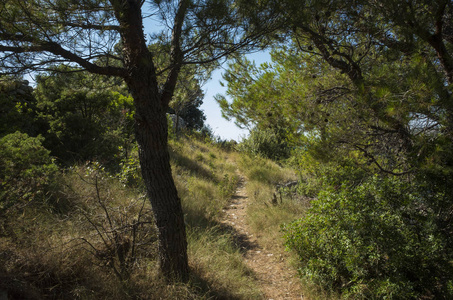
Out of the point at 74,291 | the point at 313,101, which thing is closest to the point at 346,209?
the point at 313,101

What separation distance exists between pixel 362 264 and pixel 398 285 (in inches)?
15.3

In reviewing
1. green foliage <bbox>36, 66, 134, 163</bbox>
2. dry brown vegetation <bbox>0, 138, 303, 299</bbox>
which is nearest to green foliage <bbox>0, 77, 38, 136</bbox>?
green foliage <bbox>36, 66, 134, 163</bbox>

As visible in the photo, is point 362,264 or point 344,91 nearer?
point 362,264

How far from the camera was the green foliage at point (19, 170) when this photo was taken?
124 inches

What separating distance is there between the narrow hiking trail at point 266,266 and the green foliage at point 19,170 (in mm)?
3168

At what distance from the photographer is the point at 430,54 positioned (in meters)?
3.42

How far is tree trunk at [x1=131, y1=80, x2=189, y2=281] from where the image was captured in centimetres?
279

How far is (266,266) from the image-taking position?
4.27m

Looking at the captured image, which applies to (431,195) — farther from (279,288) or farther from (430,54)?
(279,288)

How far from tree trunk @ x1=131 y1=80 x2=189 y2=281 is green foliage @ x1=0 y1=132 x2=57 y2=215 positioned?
147cm

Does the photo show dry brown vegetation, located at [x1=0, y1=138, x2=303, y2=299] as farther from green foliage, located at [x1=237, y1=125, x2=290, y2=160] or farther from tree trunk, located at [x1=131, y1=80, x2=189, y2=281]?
green foliage, located at [x1=237, y1=125, x2=290, y2=160]

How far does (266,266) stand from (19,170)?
373cm

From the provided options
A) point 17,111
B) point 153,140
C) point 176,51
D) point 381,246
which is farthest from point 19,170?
point 381,246

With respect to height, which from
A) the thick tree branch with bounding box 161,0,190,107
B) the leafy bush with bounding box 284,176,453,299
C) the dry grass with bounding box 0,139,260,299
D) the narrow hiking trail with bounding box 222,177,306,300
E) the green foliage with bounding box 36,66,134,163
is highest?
the thick tree branch with bounding box 161,0,190,107
